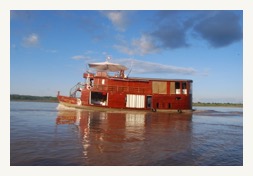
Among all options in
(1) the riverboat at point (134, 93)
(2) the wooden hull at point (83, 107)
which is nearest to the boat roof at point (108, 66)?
(1) the riverboat at point (134, 93)

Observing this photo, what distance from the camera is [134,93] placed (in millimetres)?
26406

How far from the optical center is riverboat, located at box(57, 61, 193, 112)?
2606 cm

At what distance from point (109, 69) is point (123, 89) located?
388 cm

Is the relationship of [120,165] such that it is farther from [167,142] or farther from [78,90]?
[78,90]

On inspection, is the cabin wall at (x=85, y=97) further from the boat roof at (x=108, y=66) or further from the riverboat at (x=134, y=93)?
the boat roof at (x=108, y=66)

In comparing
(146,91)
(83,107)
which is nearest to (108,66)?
(146,91)

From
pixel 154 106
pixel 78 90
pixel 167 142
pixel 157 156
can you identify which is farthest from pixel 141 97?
pixel 157 156

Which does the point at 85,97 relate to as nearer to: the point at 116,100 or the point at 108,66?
the point at 116,100

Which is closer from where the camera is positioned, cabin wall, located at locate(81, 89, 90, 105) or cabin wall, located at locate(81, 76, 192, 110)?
cabin wall, located at locate(81, 89, 90, 105)

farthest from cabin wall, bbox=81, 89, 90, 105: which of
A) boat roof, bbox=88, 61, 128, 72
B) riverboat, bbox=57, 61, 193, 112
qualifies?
boat roof, bbox=88, 61, 128, 72

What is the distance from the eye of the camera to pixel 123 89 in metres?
26.4

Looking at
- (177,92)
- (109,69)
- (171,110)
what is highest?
(109,69)

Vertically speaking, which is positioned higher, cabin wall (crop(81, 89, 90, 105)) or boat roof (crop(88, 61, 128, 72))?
boat roof (crop(88, 61, 128, 72))

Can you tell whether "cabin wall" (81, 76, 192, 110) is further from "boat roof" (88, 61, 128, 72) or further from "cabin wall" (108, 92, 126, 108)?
"boat roof" (88, 61, 128, 72)
